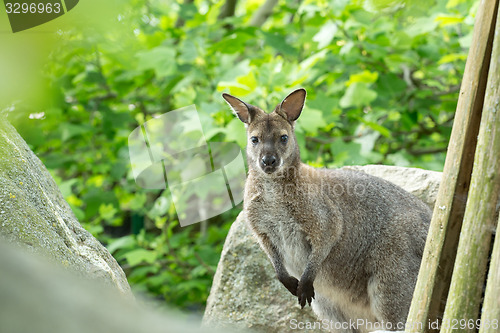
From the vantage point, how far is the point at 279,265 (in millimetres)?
3613

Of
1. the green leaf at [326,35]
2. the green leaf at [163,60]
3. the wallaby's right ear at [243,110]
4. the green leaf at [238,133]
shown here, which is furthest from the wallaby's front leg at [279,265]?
the green leaf at [163,60]

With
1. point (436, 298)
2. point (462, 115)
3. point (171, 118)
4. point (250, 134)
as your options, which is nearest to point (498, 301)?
point (436, 298)

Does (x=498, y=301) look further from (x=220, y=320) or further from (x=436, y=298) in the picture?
(x=220, y=320)

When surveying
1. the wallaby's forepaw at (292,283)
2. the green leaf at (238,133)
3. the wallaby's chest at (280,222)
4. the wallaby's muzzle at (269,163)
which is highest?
the wallaby's muzzle at (269,163)

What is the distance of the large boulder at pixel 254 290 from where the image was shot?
4.09 meters

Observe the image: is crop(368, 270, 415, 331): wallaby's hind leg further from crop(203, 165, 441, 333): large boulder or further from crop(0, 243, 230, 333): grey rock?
crop(0, 243, 230, 333): grey rock

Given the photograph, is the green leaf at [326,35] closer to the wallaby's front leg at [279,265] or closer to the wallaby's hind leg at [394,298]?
the wallaby's front leg at [279,265]

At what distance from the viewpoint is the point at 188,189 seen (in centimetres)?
572

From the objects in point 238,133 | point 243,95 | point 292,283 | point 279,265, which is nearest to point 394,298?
point 292,283

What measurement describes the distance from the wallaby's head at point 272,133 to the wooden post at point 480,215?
1.72 metres

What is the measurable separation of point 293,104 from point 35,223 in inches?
85.4

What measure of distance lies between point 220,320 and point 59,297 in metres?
3.68

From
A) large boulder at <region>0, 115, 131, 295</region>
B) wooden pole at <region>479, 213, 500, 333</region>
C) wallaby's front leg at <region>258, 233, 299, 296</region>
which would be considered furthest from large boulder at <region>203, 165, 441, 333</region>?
wooden pole at <region>479, 213, 500, 333</region>

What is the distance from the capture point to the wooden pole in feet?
6.43
